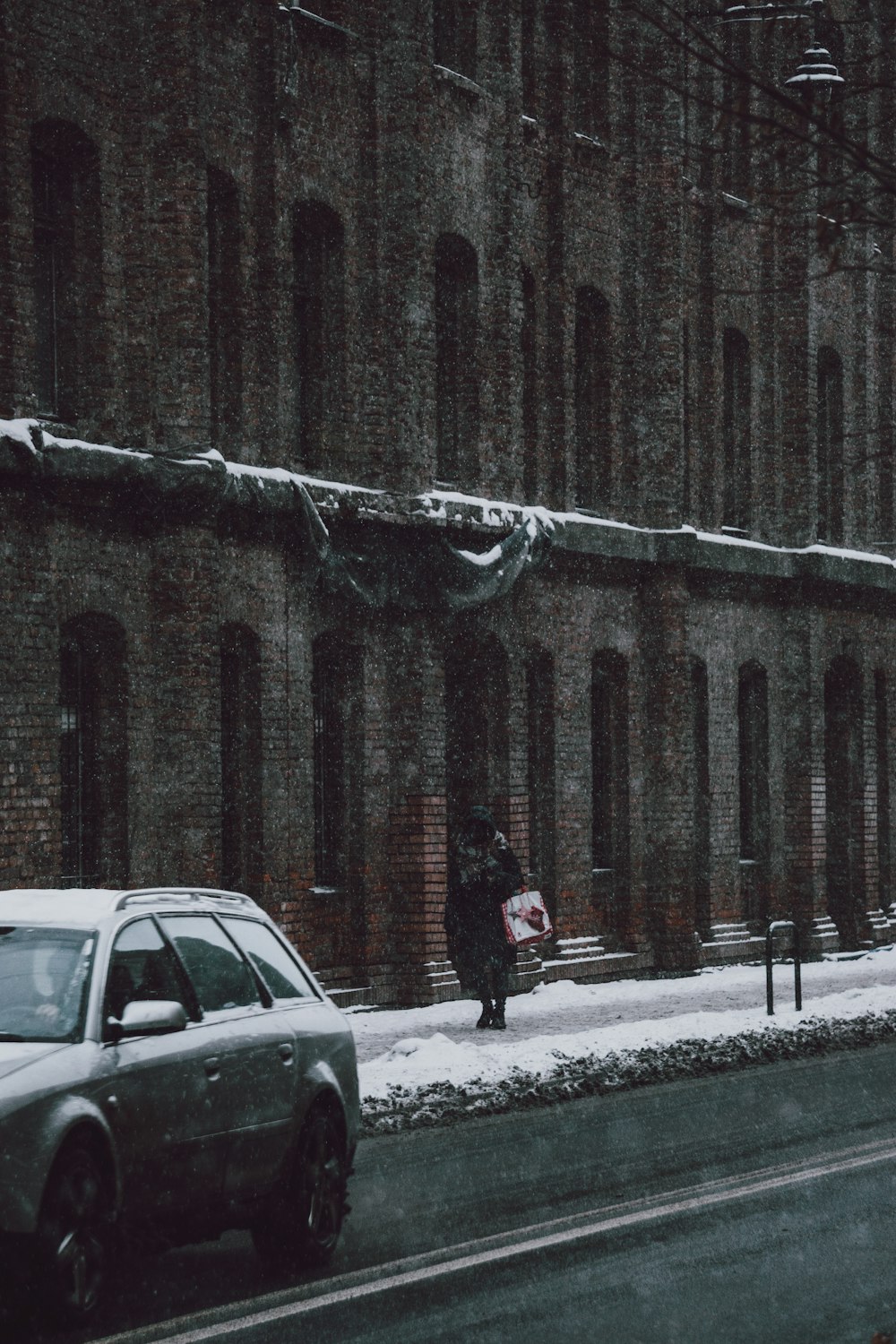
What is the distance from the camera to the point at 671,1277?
31.4ft

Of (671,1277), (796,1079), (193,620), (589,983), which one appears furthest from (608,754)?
(671,1277)

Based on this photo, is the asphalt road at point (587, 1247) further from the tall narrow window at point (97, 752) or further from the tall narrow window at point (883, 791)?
the tall narrow window at point (883, 791)

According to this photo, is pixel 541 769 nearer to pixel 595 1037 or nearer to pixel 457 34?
pixel 457 34

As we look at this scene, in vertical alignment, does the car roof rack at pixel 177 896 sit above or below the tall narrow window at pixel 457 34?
below

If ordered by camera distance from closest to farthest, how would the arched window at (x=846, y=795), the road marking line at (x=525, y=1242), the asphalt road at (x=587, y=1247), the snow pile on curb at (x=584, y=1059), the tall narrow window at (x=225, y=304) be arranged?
the road marking line at (x=525, y=1242)
the asphalt road at (x=587, y=1247)
the snow pile on curb at (x=584, y=1059)
the tall narrow window at (x=225, y=304)
the arched window at (x=846, y=795)

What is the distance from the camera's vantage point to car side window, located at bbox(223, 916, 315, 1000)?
1010 centimetres

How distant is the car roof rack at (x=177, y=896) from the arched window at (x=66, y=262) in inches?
416

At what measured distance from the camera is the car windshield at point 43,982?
28.5ft

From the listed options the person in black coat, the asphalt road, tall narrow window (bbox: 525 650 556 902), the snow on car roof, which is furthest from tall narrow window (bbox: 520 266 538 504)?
the snow on car roof

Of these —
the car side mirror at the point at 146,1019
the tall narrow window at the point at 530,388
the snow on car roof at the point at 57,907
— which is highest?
the tall narrow window at the point at 530,388

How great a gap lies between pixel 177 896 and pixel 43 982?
3.10 feet

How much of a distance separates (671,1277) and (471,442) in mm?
17425

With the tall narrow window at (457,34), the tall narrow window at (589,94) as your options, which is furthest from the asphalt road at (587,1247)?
the tall narrow window at (589,94)

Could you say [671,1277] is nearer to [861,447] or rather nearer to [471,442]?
[471,442]
